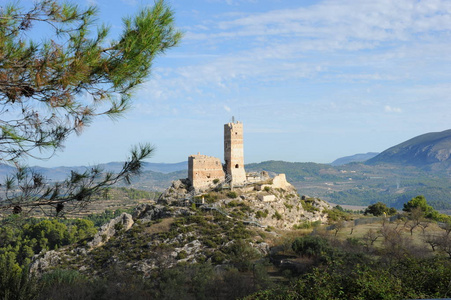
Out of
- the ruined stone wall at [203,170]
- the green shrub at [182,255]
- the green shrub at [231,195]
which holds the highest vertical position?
the ruined stone wall at [203,170]

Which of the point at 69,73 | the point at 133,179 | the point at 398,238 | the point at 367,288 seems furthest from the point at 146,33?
the point at 398,238

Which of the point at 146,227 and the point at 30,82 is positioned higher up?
the point at 30,82

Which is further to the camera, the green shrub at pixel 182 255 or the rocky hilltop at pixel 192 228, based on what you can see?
the rocky hilltop at pixel 192 228

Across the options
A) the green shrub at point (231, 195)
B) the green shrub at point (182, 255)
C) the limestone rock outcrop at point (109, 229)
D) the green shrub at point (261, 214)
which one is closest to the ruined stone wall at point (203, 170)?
the green shrub at point (231, 195)

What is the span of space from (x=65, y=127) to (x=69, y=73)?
220 centimetres

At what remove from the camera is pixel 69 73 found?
9719 millimetres

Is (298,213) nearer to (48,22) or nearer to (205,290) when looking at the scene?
(205,290)

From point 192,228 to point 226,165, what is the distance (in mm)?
11255

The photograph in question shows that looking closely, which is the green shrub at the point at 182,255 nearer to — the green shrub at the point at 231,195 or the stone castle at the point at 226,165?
the green shrub at the point at 231,195

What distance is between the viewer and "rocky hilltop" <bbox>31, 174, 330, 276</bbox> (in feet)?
115

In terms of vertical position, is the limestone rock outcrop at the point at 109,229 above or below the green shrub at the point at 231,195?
below

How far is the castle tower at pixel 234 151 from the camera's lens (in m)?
47.0

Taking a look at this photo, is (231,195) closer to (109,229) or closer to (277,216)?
(277,216)

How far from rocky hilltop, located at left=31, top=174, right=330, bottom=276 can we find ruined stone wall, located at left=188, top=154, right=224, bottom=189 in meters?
0.97
